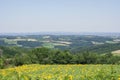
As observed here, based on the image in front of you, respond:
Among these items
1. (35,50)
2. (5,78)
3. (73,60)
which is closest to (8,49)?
(35,50)

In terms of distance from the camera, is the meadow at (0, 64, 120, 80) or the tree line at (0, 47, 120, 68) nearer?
the meadow at (0, 64, 120, 80)

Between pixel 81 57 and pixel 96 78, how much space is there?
61.5 metres

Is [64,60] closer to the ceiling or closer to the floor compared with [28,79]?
closer to the floor

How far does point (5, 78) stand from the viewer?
6848mm

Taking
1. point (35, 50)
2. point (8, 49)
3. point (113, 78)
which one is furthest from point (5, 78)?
point (8, 49)

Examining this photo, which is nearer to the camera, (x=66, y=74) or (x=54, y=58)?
(x=66, y=74)

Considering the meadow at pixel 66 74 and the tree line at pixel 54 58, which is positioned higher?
the meadow at pixel 66 74

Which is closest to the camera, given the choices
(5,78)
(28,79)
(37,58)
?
(28,79)

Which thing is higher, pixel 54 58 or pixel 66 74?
pixel 66 74

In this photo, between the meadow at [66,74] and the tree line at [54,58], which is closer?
the meadow at [66,74]

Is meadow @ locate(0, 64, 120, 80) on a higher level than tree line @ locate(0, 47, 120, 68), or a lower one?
higher

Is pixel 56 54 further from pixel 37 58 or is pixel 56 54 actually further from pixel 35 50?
pixel 35 50

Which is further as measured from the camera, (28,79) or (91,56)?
(91,56)

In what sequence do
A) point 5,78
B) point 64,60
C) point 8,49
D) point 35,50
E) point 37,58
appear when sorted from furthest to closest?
1. point 8,49
2. point 35,50
3. point 37,58
4. point 64,60
5. point 5,78
